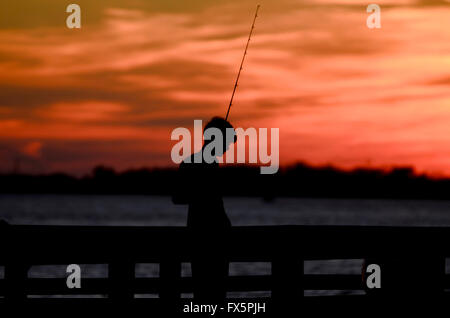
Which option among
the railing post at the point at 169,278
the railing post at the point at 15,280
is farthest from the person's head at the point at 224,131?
the railing post at the point at 15,280

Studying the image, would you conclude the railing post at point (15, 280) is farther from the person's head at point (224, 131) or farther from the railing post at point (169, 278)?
the person's head at point (224, 131)

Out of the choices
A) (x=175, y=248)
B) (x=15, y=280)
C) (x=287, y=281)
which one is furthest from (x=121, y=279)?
(x=287, y=281)

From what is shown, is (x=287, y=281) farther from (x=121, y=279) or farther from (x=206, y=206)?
(x=121, y=279)

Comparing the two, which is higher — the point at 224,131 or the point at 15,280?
the point at 224,131

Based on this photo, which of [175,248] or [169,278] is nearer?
[175,248]

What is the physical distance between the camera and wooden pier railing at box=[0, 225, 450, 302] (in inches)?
225

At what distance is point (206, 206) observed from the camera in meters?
6.31

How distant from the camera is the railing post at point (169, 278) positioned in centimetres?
613

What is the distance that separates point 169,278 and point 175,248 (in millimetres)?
330

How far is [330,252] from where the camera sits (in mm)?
6145

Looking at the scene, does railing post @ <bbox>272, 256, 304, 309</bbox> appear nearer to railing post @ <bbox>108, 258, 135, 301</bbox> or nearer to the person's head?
the person's head

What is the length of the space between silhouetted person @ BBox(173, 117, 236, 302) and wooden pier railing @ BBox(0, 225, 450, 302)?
150mm

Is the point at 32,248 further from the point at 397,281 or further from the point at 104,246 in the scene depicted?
the point at 397,281
